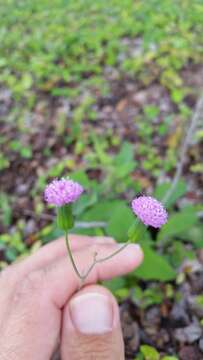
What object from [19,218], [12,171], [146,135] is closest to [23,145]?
[12,171]

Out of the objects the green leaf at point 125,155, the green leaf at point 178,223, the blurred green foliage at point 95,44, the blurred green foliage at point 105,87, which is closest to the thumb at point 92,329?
the blurred green foliage at point 105,87

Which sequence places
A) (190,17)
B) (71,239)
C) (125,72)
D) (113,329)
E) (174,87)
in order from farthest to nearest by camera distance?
(190,17) < (125,72) < (174,87) < (71,239) < (113,329)

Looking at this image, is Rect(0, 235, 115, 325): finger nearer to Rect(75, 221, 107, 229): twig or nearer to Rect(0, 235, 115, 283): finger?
Rect(0, 235, 115, 283): finger

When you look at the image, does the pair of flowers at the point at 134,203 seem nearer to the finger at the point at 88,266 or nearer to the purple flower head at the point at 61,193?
the purple flower head at the point at 61,193

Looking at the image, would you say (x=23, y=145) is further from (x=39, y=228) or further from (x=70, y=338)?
(x=70, y=338)

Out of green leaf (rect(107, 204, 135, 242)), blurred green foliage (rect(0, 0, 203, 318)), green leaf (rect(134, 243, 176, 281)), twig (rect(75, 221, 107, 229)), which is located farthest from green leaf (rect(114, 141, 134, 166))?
green leaf (rect(134, 243, 176, 281))

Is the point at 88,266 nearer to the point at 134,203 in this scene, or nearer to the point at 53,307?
the point at 53,307

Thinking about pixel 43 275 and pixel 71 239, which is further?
pixel 71 239
